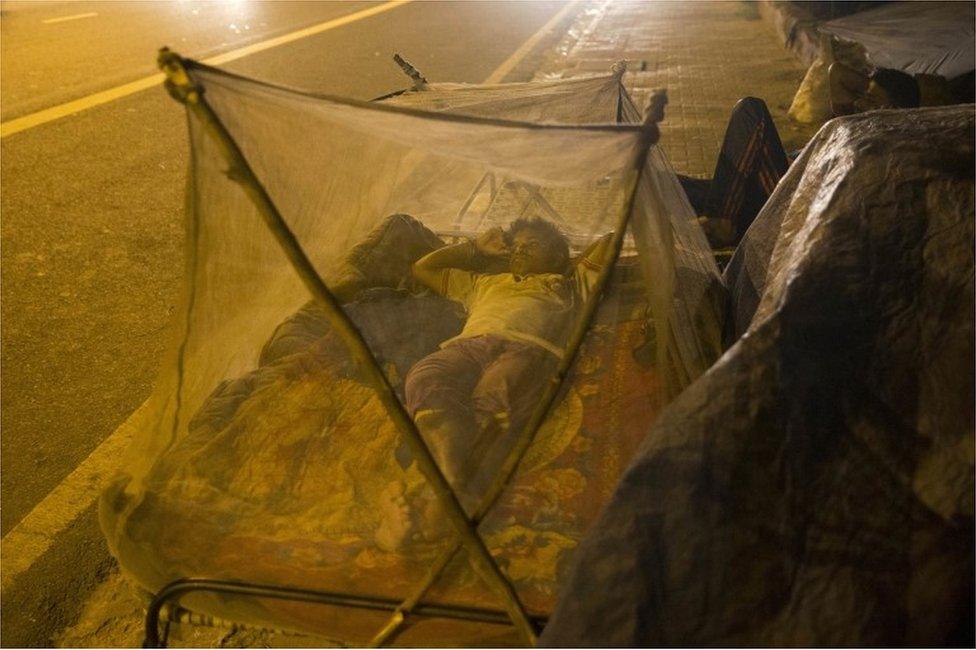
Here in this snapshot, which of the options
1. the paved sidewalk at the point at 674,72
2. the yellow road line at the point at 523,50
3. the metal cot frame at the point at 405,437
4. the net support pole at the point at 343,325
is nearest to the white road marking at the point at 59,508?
the paved sidewalk at the point at 674,72

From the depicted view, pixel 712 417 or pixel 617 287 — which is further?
pixel 617 287

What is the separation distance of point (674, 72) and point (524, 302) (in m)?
7.59

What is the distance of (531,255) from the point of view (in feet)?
9.23

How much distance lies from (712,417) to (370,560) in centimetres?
112

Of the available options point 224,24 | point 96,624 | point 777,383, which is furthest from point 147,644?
point 224,24

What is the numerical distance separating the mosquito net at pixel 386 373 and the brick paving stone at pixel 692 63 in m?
3.66

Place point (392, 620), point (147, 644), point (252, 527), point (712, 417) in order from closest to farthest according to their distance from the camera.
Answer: point (712, 417) → point (392, 620) → point (147, 644) → point (252, 527)

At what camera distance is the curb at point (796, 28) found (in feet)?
27.9

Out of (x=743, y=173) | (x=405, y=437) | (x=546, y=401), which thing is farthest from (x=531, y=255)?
(x=743, y=173)

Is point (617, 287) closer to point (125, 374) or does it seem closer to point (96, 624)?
point (96, 624)

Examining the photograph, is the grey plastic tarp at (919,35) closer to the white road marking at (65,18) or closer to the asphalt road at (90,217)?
the asphalt road at (90,217)

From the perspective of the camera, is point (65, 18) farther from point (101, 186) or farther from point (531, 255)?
point (531, 255)

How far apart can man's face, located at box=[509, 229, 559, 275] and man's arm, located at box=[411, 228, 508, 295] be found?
17 cm

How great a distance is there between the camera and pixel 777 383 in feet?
4.88
